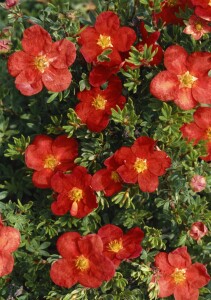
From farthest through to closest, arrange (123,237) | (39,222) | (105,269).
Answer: (39,222)
(123,237)
(105,269)

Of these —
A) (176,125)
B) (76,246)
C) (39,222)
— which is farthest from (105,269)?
(176,125)

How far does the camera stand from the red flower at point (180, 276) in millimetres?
2863

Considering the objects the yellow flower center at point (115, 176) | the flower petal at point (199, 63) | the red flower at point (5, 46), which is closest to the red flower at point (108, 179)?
the yellow flower center at point (115, 176)

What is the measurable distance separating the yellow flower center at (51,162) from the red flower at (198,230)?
755 millimetres

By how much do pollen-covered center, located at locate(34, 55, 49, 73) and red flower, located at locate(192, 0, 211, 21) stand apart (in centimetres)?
75

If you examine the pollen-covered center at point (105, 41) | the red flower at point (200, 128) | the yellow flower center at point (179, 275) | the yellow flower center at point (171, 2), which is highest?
the yellow flower center at point (171, 2)

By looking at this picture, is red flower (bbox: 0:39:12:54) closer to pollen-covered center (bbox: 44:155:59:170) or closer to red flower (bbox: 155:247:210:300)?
pollen-covered center (bbox: 44:155:59:170)

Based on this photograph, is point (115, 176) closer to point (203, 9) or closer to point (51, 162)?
point (51, 162)

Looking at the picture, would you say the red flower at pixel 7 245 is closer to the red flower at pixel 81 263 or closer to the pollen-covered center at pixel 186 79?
the red flower at pixel 81 263

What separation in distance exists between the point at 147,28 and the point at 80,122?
55cm

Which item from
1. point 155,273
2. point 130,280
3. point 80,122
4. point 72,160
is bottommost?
point 130,280

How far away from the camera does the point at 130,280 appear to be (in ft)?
9.81

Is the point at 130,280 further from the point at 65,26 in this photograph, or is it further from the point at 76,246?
the point at 65,26

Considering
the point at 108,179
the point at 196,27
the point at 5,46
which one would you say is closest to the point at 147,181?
the point at 108,179
